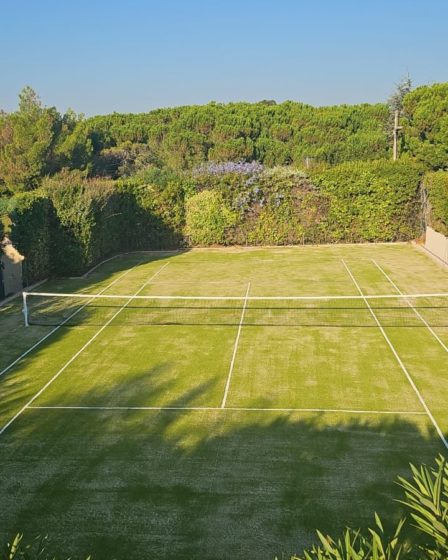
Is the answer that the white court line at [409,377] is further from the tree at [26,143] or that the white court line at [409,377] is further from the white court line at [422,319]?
the tree at [26,143]

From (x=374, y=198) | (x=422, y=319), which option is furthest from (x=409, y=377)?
(x=374, y=198)

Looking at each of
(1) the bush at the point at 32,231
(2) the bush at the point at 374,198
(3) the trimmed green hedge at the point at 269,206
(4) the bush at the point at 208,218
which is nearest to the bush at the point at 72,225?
(1) the bush at the point at 32,231

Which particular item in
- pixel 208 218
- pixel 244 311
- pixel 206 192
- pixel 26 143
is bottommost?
pixel 244 311

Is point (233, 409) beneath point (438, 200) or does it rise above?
beneath

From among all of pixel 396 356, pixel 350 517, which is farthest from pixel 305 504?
pixel 396 356

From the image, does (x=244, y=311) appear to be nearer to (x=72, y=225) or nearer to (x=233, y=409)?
(x=233, y=409)
